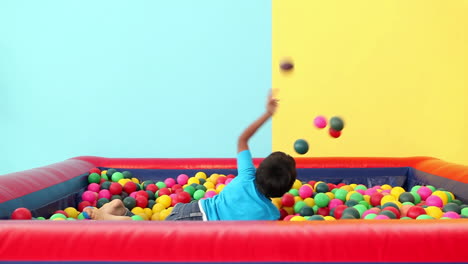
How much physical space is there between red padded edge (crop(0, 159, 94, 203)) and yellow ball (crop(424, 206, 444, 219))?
67.2 inches

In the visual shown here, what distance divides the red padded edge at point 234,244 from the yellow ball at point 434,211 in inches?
26.5

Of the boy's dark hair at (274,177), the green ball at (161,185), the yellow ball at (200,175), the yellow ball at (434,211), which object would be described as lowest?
the green ball at (161,185)

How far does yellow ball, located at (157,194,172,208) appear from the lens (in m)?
2.72

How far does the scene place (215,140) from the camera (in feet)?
14.9

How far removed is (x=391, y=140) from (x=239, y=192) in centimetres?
285

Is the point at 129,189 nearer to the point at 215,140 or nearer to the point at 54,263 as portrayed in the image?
the point at 54,263

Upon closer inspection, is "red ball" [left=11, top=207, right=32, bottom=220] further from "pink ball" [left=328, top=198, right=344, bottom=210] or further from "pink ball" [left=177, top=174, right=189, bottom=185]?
"pink ball" [left=328, top=198, right=344, bottom=210]

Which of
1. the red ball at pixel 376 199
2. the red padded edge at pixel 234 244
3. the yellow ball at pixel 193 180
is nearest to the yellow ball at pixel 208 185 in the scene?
the yellow ball at pixel 193 180

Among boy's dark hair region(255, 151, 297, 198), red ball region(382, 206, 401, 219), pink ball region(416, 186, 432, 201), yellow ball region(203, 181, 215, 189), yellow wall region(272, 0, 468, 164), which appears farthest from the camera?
yellow wall region(272, 0, 468, 164)

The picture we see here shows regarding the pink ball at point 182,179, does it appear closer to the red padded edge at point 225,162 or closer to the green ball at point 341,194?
the red padded edge at point 225,162

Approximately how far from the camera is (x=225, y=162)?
321 centimetres

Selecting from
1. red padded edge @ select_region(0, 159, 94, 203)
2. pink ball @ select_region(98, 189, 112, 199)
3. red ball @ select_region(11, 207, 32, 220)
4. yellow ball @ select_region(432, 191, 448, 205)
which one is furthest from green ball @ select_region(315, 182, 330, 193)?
red ball @ select_region(11, 207, 32, 220)

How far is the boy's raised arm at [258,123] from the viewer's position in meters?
1.99

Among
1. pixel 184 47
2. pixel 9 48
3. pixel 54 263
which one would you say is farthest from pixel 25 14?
pixel 54 263
